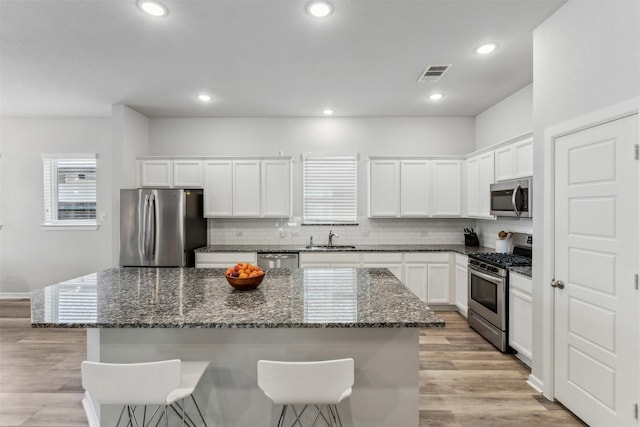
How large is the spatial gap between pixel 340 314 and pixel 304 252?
2845mm

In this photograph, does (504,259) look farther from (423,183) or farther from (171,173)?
(171,173)

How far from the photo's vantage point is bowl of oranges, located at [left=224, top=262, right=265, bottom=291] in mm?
2244

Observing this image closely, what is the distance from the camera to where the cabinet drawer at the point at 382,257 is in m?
4.59

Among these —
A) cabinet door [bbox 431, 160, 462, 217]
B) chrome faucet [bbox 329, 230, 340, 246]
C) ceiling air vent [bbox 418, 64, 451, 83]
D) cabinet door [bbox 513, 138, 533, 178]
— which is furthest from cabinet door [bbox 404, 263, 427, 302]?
ceiling air vent [bbox 418, 64, 451, 83]

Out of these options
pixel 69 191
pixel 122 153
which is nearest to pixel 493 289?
pixel 122 153

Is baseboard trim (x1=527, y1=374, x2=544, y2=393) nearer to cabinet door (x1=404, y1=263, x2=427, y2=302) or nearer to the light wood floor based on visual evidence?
the light wood floor

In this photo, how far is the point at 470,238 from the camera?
5.04 m

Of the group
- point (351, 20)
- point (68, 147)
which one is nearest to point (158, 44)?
point (351, 20)

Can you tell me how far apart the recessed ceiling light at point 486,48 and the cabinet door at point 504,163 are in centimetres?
115

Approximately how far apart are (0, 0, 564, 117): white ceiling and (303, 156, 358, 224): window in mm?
911

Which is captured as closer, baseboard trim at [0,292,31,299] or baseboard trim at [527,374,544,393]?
baseboard trim at [527,374,544,393]

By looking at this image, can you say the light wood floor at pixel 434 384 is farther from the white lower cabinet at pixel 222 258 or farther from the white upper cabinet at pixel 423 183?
the white upper cabinet at pixel 423 183

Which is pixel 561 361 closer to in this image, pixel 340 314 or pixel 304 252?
pixel 340 314

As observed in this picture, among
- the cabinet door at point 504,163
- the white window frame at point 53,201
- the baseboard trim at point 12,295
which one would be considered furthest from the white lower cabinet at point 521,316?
the baseboard trim at point 12,295
